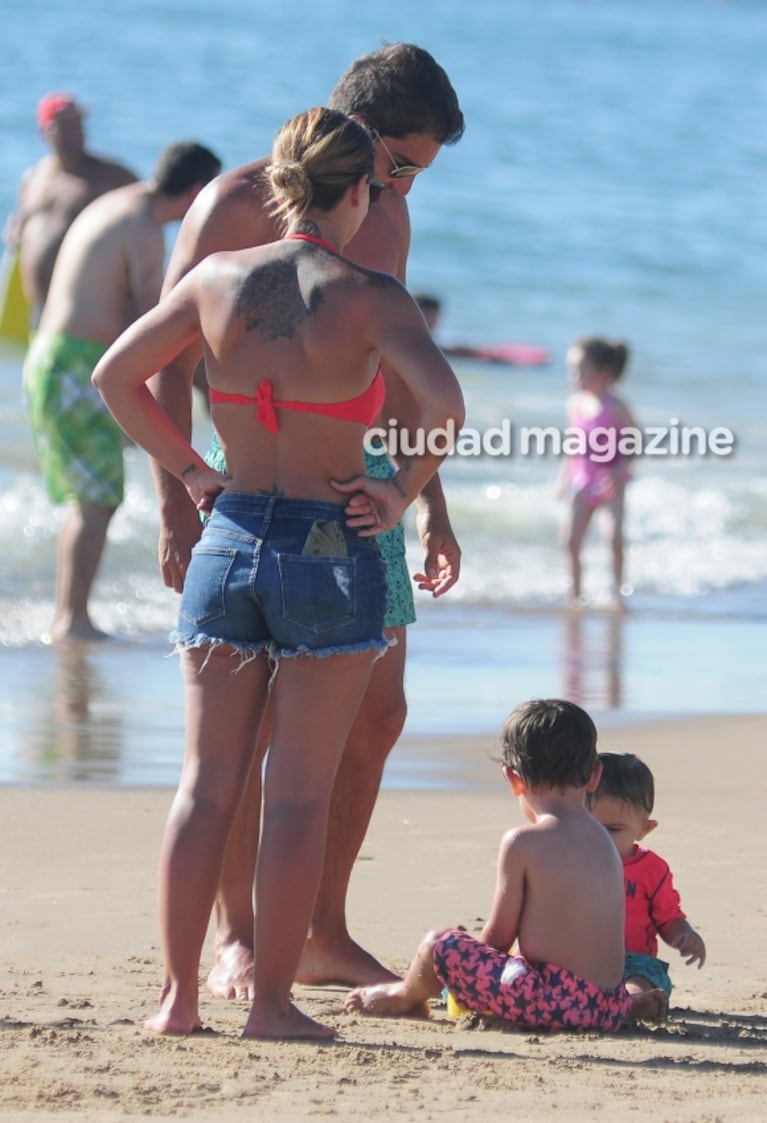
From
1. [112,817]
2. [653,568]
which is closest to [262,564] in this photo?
[112,817]

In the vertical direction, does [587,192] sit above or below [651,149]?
below

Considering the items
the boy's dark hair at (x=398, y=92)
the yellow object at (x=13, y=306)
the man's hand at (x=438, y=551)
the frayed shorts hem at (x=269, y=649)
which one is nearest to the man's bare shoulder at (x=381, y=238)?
the boy's dark hair at (x=398, y=92)

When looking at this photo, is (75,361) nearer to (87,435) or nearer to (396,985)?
(87,435)

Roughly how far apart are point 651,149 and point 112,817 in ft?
97.9

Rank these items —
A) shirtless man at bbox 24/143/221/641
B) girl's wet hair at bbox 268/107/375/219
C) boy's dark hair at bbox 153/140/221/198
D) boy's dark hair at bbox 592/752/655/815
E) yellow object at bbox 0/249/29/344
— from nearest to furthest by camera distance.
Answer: girl's wet hair at bbox 268/107/375/219, boy's dark hair at bbox 592/752/655/815, boy's dark hair at bbox 153/140/221/198, shirtless man at bbox 24/143/221/641, yellow object at bbox 0/249/29/344

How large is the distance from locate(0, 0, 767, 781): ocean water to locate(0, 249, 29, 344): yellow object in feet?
3.63

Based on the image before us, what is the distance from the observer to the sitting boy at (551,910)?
133 inches

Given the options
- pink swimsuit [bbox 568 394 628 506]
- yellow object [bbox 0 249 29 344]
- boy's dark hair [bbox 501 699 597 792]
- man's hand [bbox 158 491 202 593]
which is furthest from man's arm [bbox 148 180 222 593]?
pink swimsuit [bbox 568 394 628 506]

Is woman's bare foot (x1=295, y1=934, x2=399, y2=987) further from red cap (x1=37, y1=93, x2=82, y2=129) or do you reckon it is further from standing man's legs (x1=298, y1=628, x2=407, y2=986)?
red cap (x1=37, y1=93, x2=82, y2=129)

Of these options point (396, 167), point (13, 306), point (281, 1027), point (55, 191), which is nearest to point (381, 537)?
point (396, 167)

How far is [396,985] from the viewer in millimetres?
3564

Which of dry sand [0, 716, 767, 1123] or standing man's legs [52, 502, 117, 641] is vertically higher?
standing man's legs [52, 502, 117, 641]

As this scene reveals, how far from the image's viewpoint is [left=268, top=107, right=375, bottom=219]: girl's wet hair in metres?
3.11

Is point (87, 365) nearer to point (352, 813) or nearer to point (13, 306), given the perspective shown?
point (13, 306)
